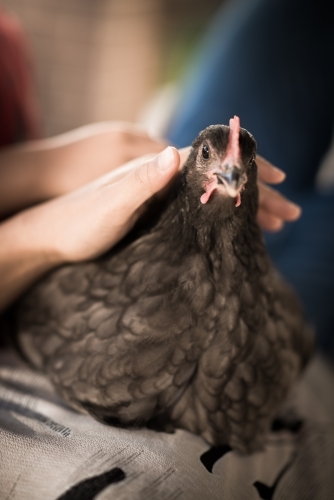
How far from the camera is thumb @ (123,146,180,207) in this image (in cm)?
64

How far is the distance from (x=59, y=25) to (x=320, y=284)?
2.23m

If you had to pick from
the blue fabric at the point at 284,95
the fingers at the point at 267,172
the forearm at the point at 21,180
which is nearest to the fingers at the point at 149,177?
the fingers at the point at 267,172

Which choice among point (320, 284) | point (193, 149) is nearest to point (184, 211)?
point (193, 149)

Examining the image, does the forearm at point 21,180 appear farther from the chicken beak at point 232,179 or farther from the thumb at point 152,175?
the chicken beak at point 232,179

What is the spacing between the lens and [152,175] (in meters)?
0.65

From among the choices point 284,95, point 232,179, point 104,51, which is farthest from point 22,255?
point 104,51

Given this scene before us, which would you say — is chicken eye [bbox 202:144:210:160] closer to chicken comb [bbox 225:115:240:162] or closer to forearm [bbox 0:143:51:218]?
chicken comb [bbox 225:115:240:162]

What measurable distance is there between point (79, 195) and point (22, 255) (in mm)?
174

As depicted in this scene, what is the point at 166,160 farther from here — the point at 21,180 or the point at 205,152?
the point at 21,180

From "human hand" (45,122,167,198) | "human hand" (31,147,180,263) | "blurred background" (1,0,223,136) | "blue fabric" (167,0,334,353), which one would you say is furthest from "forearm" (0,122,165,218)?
"blurred background" (1,0,223,136)

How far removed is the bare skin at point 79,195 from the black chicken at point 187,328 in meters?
0.06

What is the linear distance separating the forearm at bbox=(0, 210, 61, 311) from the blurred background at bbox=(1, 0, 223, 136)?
1881 millimetres

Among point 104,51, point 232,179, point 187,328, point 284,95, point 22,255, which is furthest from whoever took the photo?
point 104,51

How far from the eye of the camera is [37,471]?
628 millimetres
